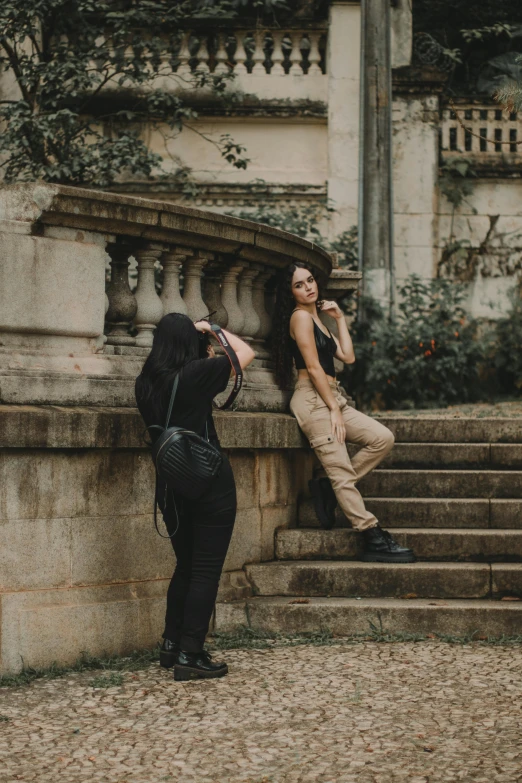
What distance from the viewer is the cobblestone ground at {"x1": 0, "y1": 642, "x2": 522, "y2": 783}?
147 inches

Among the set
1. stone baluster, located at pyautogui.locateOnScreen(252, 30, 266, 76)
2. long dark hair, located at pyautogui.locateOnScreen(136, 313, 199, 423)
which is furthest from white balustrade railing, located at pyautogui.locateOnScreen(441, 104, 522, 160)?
long dark hair, located at pyautogui.locateOnScreen(136, 313, 199, 423)

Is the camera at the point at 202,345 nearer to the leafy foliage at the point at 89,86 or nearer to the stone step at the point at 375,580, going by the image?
the stone step at the point at 375,580

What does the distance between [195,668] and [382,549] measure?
64.7 inches

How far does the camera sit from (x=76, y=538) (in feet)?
17.1

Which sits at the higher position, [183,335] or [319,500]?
[183,335]

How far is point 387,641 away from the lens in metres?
5.66

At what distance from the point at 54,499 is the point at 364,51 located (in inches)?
349

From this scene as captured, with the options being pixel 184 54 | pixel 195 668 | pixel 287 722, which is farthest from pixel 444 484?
pixel 184 54

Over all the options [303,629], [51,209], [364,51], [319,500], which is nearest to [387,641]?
[303,629]

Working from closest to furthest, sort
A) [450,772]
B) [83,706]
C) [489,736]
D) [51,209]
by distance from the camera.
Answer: [450,772] < [489,736] < [83,706] < [51,209]

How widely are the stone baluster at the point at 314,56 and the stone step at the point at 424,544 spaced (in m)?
8.24

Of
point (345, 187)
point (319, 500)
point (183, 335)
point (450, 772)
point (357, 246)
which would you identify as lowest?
point (450, 772)

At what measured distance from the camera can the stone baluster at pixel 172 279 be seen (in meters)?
5.94

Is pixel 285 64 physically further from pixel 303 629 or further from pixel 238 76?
pixel 303 629
